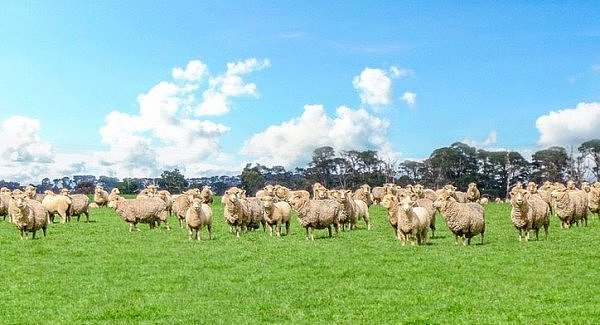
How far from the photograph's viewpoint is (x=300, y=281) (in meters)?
16.9

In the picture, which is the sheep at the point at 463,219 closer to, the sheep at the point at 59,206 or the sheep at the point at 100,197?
the sheep at the point at 59,206

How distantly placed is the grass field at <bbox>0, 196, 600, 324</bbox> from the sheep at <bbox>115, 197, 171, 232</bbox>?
6.24 metres

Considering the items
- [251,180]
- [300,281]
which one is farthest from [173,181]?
[300,281]

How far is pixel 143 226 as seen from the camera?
35156mm

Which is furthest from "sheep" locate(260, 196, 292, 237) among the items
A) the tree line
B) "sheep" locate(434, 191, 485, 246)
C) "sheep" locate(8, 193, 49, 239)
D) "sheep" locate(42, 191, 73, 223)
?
the tree line

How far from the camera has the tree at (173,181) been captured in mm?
128875

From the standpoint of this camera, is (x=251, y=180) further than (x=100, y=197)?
Yes

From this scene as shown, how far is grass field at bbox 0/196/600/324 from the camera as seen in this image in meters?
13.5

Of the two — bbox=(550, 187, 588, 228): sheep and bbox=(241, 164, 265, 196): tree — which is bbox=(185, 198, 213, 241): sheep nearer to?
bbox=(550, 187, 588, 228): sheep

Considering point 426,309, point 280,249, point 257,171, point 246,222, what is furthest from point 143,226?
point 257,171

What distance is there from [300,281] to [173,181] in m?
117

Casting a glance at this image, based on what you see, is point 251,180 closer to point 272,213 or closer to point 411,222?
point 272,213

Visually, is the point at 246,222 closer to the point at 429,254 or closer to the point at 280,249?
the point at 280,249

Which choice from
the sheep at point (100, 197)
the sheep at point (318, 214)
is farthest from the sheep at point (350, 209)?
the sheep at point (100, 197)
